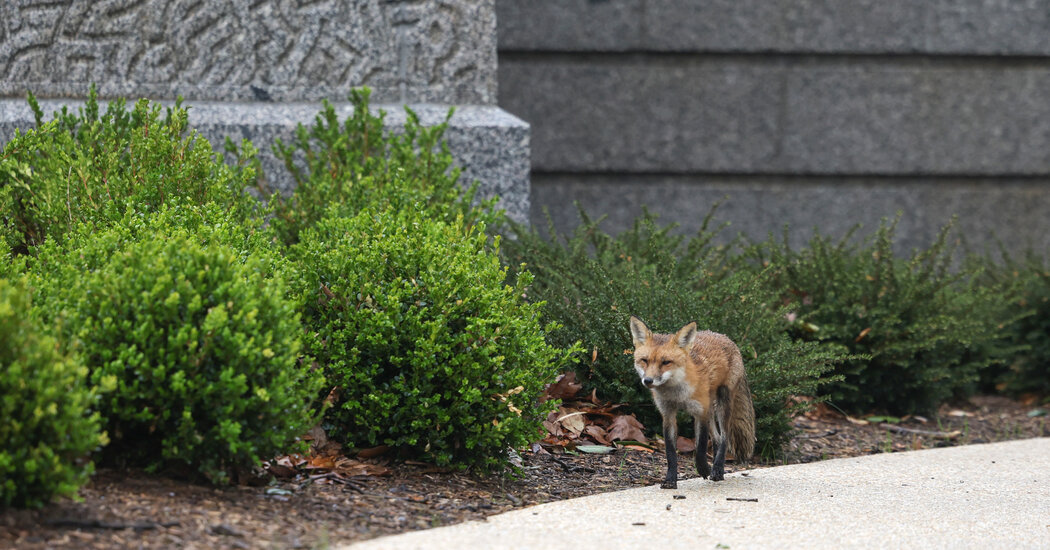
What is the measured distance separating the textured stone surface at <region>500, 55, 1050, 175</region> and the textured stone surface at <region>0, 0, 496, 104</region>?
133 cm

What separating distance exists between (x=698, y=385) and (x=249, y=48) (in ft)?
14.3

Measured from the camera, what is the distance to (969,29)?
8570mm

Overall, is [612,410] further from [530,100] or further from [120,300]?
[530,100]

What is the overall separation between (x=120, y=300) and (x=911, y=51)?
7.29m

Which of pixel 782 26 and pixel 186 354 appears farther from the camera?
pixel 782 26

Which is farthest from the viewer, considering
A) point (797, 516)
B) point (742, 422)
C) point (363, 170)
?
point (363, 170)

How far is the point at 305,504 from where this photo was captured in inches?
135

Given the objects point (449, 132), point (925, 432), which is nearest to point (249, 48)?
point (449, 132)

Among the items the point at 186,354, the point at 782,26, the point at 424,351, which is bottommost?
the point at 424,351

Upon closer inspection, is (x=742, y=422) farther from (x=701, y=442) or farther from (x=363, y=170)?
(x=363, y=170)

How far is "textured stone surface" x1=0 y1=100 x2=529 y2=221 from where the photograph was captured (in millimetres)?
6707

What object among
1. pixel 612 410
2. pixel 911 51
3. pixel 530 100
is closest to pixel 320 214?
pixel 612 410

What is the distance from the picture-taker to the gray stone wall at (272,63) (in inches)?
265

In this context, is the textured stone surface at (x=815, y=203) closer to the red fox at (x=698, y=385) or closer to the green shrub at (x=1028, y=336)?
the green shrub at (x=1028, y=336)
